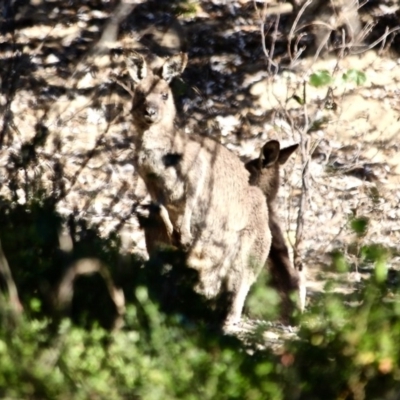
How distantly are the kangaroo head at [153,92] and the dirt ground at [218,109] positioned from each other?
1.51 meters

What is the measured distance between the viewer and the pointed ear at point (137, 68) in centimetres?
737

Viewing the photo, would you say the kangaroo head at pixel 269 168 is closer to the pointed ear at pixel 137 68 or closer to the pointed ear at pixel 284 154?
the pointed ear at pixel 284 154

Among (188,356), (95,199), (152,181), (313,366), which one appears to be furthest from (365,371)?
(95,199)

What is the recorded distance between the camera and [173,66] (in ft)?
24.8

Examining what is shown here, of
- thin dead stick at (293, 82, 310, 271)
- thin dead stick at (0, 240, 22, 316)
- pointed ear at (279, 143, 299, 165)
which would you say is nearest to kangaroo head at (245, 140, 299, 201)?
pointed ear at (279, 143, 299, 165)

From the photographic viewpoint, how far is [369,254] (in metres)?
4.45

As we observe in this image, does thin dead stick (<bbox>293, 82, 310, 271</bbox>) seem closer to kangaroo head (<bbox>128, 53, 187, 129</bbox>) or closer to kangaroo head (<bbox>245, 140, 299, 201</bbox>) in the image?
kangaroo head (<bbox>245, 140, 299, 201</bbox>)

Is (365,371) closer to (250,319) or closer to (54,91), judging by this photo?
(250,319)

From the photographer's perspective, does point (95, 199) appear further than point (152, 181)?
Yes

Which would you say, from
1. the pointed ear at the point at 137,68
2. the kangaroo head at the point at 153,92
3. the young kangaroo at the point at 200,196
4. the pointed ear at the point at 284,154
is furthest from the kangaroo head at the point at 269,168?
the pointed ear at the point at 137,68

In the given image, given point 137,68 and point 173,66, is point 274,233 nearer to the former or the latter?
point 173,66

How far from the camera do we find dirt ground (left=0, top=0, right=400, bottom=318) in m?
9.28

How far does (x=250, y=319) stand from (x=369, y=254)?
314 centimetres

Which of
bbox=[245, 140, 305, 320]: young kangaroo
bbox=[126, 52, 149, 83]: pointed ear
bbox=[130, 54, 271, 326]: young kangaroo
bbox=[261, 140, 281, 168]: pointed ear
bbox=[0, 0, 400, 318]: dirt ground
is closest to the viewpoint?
bbox=[130, 54, 271, 326]: young kangaroo
